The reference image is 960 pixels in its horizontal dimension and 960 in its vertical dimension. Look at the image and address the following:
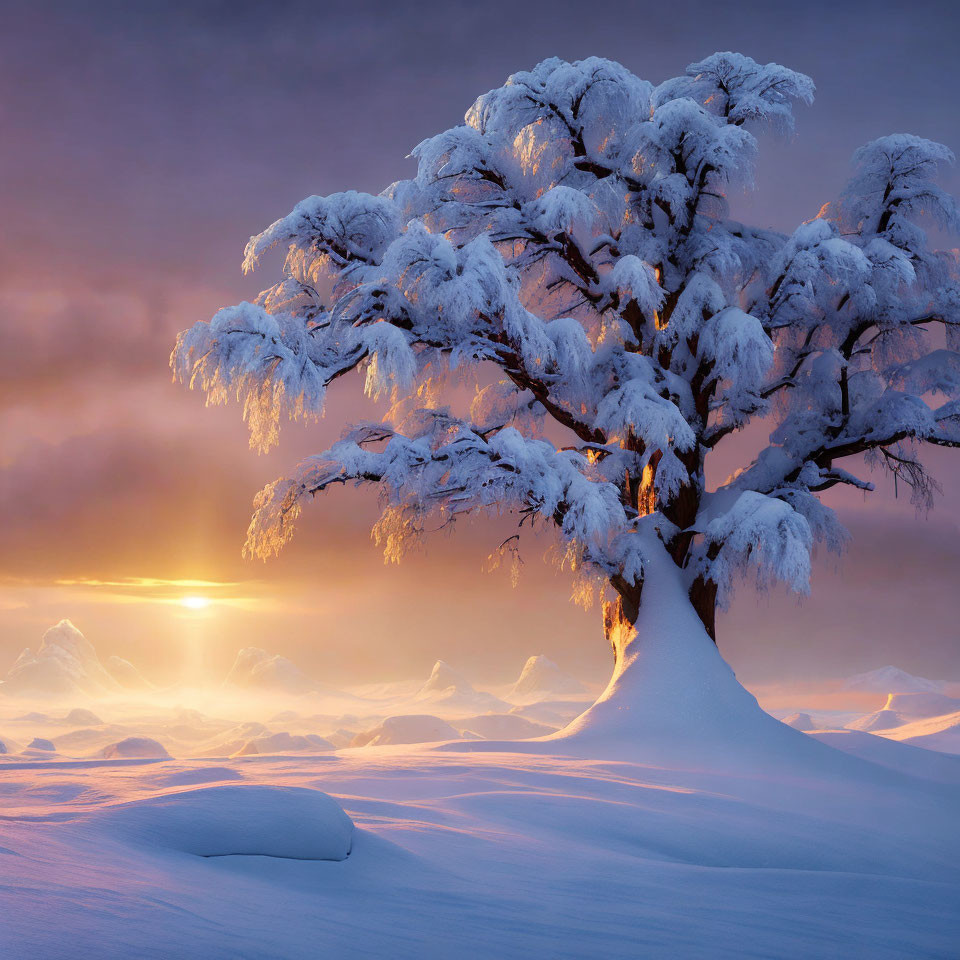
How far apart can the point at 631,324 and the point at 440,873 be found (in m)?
11.3

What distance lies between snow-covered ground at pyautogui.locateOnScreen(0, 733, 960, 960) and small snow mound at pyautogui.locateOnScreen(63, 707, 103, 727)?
115 m

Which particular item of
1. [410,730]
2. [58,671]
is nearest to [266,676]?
[58,671]

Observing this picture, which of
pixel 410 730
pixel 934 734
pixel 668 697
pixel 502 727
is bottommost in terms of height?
pixel 502 727

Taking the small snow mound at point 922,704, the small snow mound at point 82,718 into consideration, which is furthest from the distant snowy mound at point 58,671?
the small snow mound at point 922,704

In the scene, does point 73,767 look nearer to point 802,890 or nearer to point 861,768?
point 802,890

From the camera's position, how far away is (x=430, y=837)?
5.08 m

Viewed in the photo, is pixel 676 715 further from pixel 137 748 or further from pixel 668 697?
pixel 137 748

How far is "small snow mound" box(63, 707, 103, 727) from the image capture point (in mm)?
108500

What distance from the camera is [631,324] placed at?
46.6 ft

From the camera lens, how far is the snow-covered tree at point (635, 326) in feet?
34.9

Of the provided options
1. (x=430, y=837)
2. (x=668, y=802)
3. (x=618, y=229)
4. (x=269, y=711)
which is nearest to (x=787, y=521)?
(x=668, y=802)

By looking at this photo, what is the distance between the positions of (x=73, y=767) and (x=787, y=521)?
27.7ft

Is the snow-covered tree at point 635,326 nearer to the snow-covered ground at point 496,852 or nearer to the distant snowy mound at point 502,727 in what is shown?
the snow-covered ground at point 496,852

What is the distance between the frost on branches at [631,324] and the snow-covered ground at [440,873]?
4085 millimetres
